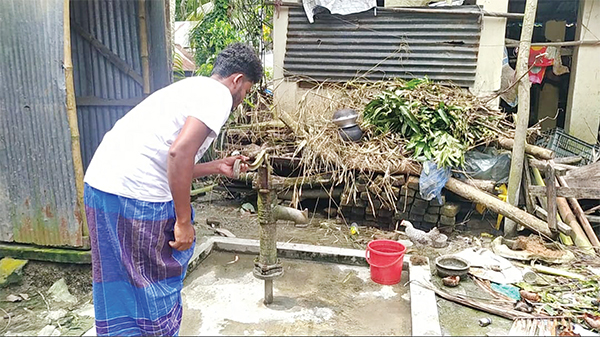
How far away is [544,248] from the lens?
14.4 ft

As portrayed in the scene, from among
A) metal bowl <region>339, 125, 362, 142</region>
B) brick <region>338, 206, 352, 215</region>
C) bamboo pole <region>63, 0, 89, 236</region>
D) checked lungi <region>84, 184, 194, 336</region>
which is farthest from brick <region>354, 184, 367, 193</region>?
checked lungi <region>84, 184, 194, 336</region>

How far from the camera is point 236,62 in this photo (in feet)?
7.58

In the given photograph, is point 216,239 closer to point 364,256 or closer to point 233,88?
point 364,256

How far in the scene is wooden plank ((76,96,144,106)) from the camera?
4.26 meters

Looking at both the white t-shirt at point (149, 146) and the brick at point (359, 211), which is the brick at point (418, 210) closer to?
the brick at point (359, 211)

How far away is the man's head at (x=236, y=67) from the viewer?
2316mm

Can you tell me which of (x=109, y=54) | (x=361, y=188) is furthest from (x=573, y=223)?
(x=109, y=54)

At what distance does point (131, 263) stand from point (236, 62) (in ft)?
4.08

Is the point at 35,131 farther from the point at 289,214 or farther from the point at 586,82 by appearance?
the point at 586,82

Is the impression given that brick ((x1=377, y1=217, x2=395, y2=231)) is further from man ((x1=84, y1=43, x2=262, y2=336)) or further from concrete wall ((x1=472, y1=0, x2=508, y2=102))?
man ((x1=84, y1=43, x2=262, y2=336))

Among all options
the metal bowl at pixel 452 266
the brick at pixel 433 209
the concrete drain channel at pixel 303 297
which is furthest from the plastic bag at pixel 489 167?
the concrete drain channel at pixel 303 297

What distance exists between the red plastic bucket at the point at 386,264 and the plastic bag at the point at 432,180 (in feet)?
5.57

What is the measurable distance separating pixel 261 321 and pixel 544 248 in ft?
10.5

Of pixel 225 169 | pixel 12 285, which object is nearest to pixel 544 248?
pixel 225 169
